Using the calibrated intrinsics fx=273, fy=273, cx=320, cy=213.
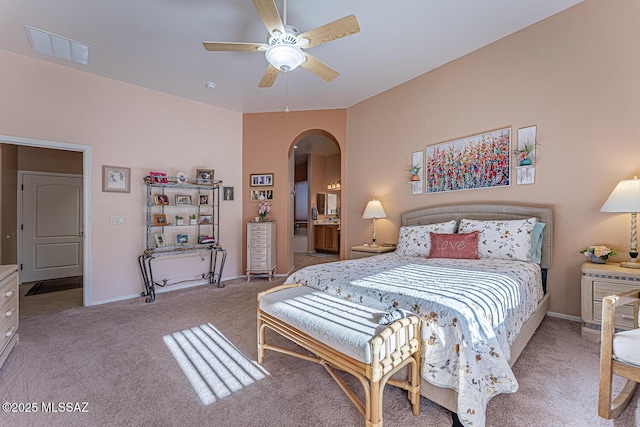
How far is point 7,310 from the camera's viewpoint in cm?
209

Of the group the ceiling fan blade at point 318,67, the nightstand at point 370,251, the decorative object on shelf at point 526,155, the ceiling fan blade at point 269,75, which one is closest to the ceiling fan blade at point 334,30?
the ceiling fan blade at point 318,67

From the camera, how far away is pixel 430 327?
1500mm

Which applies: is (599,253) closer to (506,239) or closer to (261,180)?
(506,239)

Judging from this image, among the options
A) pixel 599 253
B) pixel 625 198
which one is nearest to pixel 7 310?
pixel 599 253

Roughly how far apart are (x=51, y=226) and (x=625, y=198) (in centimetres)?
784

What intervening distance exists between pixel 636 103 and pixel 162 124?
552cm

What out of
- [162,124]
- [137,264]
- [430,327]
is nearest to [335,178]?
[162,124]

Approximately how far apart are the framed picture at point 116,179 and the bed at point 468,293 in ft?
9.95

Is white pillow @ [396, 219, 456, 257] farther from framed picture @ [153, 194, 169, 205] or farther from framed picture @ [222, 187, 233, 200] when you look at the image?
framed picture @ [153, 194, 169, 205]

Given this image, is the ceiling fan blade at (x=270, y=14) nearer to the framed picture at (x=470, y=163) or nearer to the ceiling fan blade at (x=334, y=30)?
the ceiling fan blade at (x=334, y=30)

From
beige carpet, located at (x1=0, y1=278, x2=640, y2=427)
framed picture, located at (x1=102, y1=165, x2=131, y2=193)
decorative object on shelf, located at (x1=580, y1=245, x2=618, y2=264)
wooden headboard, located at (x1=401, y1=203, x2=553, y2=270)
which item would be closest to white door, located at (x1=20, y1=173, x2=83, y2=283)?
framed picture, located at (x1=102, y1=165, x2=131, y2=193)

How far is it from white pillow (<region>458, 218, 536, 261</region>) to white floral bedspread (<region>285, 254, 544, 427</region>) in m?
0.34

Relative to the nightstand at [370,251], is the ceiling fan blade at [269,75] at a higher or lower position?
higher

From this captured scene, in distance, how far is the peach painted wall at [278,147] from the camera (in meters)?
5.00
